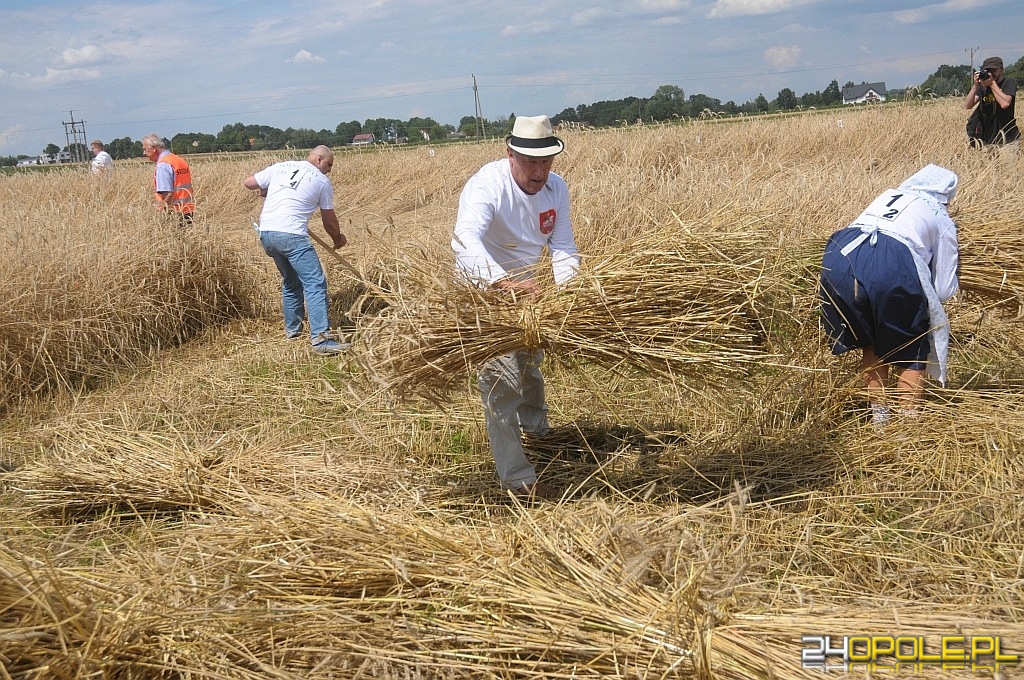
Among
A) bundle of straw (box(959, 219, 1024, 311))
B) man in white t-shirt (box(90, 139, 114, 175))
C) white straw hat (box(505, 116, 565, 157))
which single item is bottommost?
bundle of straw (box(959, 219, 1024, 311))

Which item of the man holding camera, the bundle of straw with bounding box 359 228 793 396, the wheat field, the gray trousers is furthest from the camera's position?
the man holding camera

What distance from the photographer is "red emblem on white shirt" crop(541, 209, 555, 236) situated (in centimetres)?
349

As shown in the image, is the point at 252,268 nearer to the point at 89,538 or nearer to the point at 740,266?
the point at 89,538

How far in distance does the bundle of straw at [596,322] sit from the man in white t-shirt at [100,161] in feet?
41.7

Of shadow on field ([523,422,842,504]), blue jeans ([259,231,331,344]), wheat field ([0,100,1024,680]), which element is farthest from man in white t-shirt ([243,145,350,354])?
shadow on field ([523,422,842,504])

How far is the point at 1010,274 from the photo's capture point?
3668 millimetres

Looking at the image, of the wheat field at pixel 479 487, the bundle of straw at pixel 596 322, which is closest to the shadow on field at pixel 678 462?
the wheat field at pixel 479 487

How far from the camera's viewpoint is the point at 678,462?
142 inches

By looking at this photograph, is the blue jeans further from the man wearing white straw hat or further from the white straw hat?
the white straw hat

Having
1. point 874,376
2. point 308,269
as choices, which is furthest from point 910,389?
point 308,269

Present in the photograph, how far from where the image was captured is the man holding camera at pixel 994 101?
771cm

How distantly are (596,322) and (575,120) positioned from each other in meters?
10.6

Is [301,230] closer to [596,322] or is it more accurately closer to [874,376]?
[596,322]

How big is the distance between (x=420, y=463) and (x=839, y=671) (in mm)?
2336
